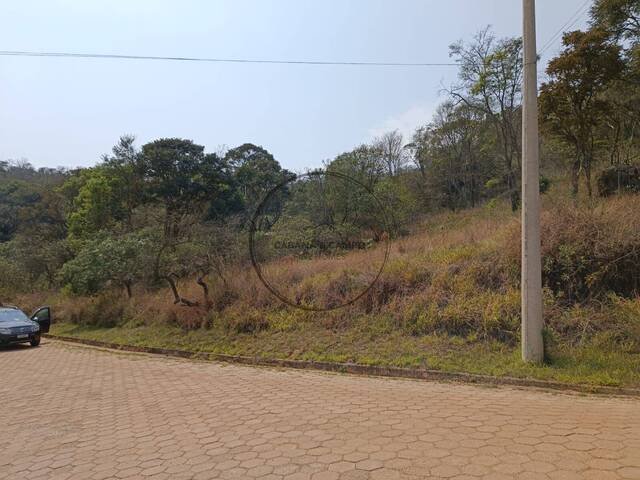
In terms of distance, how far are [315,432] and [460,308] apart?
5.02m

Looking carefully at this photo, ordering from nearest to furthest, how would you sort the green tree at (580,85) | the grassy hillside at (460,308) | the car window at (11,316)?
the grassy hillside at (460,308), the green tree at (580,85), the car window at (11,316)

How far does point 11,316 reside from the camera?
14875 mm

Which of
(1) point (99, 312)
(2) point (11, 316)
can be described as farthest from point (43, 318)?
(1) point (99, 312)

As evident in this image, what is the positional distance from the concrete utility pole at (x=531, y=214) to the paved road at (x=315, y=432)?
1000mm

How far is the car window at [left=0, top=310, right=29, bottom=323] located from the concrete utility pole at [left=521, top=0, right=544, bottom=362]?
1605 centimetres

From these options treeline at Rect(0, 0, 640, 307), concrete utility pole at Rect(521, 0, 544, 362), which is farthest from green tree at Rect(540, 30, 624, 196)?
concrete utility pole at Rect(521, 0, 544, 362)

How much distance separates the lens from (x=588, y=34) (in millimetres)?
13617

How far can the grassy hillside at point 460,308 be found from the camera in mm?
7008

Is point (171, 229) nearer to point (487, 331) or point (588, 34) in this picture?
point (487, 331)

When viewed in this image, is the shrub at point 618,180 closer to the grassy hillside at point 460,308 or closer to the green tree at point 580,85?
the green tree at point 580,85

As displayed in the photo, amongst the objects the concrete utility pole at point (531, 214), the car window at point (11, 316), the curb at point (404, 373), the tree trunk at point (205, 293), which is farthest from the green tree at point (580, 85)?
the car window at point (11, 316)

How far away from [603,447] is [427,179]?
106 feet

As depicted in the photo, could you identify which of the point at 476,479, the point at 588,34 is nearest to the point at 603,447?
the point at 476,479

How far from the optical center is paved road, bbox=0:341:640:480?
137 inches
